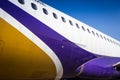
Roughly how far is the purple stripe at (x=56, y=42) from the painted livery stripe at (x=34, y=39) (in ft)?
0.44

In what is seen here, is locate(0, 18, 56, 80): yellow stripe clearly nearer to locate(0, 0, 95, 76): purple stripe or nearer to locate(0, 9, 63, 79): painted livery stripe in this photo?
locate(0, 9, 63, 79): painted livery stripe

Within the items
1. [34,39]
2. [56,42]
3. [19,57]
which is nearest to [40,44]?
[34,39]

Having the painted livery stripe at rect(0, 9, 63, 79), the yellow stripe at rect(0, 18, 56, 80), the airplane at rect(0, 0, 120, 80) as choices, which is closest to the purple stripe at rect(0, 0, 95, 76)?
the airplane at rect(0, 0, 120, 80)

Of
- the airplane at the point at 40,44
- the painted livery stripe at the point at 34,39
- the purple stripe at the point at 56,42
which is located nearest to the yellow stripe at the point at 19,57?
the airplane at the point at 40,44

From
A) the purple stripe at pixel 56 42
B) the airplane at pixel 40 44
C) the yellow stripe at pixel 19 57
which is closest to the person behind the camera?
the yellow stripe at pixel 19 57

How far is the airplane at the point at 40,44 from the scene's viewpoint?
5.67 metres

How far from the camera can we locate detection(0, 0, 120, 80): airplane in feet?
18.6

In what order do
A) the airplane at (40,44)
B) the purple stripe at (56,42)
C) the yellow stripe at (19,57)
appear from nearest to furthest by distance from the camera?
the yellow stripe at (19,57) < the airplane at (40,44) < the purple stripe at (56,42)

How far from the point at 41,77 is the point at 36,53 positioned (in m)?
1.17

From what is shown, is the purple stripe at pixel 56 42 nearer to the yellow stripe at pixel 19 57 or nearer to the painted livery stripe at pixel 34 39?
the painted livery stripe at pixel 34 39

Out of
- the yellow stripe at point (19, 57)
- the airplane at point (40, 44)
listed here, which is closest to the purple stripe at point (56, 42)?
the airplane at point (40, 44)

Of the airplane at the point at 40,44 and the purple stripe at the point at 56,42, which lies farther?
the purple stripe at the point at 56,42

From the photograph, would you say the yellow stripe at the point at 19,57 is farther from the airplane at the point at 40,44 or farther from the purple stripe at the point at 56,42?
the purple stripe at the point at 56,42

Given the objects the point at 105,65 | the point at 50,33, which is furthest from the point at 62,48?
Result: the point at 105,65
